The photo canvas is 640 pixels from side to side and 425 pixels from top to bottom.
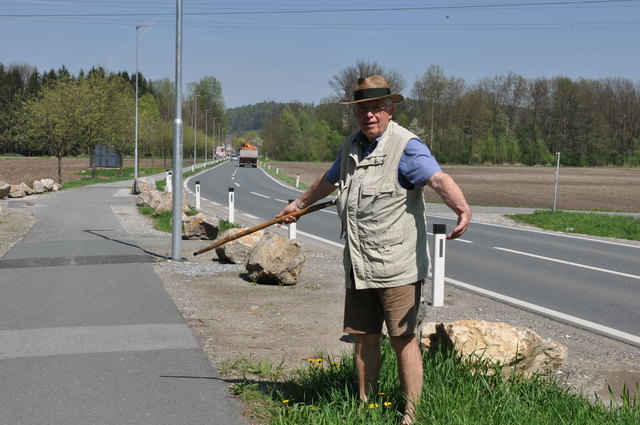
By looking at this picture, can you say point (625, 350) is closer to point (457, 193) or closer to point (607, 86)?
point (457, 193)

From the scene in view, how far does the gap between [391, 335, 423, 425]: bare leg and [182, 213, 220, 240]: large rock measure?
10370mm

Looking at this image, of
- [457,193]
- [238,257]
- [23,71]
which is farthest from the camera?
[23,71]

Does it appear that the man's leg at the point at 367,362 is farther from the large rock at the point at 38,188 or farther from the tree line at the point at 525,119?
the tree line at the point at 525,119

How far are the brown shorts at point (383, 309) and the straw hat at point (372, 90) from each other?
0.99 m

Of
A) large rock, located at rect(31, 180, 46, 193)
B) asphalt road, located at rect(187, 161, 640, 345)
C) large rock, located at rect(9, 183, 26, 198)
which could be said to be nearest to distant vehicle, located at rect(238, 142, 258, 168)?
large rock, located at rect(31, 180, 46, 193)

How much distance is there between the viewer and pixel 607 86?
107 meters

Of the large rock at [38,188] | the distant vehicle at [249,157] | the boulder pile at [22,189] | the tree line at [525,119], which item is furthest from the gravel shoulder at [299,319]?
the tree line at [525,119]

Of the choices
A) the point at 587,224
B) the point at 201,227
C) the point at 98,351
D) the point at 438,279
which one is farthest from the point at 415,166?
the point at 587,224

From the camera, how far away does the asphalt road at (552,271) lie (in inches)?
319

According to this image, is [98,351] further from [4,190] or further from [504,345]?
[4,190]

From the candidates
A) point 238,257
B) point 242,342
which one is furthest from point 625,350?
point 238,257

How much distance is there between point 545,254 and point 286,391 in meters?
9.59

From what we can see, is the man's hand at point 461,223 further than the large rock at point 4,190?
No

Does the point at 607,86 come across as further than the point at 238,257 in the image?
Yes
